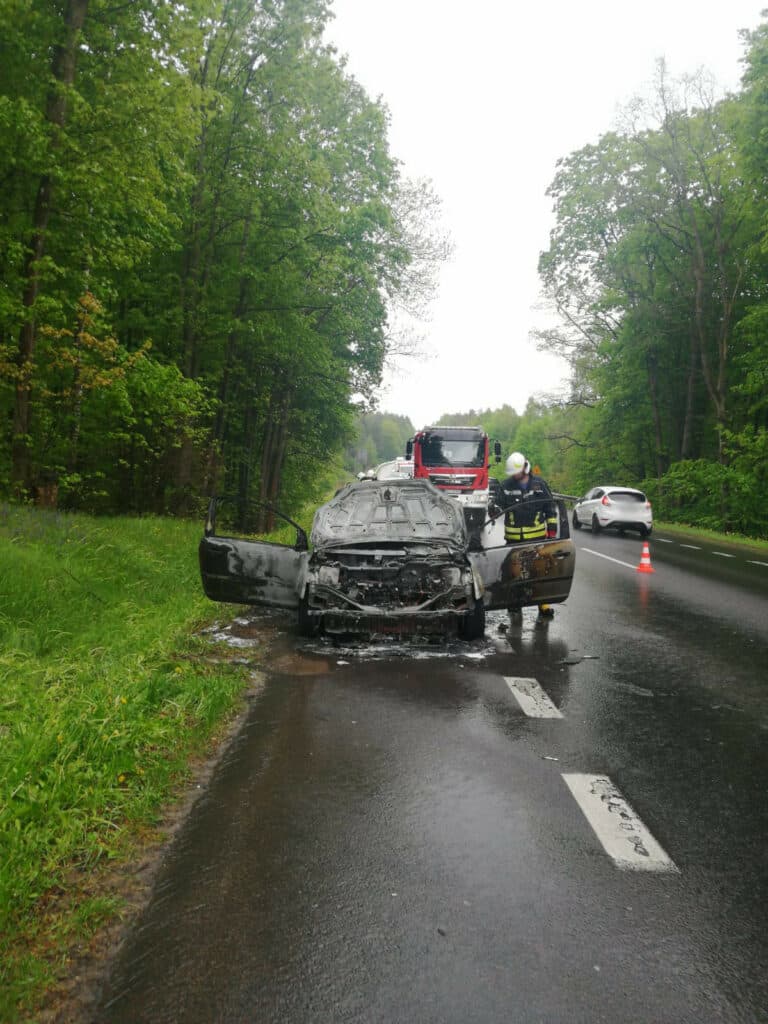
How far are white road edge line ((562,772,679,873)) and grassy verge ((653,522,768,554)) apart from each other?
1709 cm

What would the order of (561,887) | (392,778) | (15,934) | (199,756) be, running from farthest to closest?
(199,756) → (392,778) → (561,887) → (15,934)

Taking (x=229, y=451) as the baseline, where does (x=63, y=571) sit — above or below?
below

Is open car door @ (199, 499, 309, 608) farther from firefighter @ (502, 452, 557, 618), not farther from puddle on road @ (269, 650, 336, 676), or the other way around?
firefighter @ (502, 452, 557, 618)

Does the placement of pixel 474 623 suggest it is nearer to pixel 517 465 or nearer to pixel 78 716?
pixel 517 465

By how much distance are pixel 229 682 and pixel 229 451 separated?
17276mm

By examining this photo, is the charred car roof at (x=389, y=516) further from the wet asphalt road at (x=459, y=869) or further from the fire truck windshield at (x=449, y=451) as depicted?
the fire truck windshield at (x=449, y=451)

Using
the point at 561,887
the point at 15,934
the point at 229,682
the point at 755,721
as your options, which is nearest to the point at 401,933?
the point at 561,887

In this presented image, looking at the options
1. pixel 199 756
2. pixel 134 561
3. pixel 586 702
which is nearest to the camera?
pixel 199 756

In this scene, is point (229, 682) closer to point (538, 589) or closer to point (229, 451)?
point (538, 589)

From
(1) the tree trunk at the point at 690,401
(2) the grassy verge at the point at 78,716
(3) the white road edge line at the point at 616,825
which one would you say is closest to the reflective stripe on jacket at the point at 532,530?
(2) the grassy verge at the point at 78,716

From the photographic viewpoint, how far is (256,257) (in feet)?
50.0

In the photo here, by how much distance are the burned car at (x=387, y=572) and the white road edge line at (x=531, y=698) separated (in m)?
0.99

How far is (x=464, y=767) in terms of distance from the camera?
3.99m

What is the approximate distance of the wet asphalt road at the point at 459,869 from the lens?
86.3 inches
